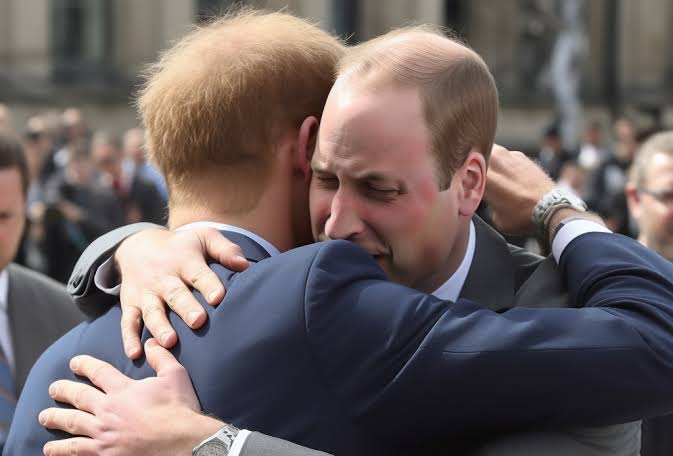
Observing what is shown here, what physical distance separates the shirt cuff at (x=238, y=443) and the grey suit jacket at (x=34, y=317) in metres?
2.35

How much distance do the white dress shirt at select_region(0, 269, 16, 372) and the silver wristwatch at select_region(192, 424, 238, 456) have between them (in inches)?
93.2

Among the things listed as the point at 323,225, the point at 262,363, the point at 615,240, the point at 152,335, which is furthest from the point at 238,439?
the point at 615,240

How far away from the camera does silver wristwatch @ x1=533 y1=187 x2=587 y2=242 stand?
9.61ft

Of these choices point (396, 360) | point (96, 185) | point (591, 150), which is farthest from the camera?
point (591, 150)

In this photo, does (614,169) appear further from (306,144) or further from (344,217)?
(344,217)

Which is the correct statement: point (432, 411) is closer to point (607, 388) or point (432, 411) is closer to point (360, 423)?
point (360, 423)

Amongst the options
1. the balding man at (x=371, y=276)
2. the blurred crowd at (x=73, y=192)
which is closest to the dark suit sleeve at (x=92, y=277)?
the balding man at (x=371, y=276)

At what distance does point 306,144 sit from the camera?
2785 mm

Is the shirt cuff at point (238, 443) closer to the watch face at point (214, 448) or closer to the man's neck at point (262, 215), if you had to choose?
the watch face at point (214, 448)

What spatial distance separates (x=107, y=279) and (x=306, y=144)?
1.98ft

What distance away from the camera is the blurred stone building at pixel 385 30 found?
23172 millimetres

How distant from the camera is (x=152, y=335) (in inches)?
102

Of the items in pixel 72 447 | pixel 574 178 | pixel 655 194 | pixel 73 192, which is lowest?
pixel 574 178

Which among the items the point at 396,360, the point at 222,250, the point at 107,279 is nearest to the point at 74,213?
the point at 107,279
